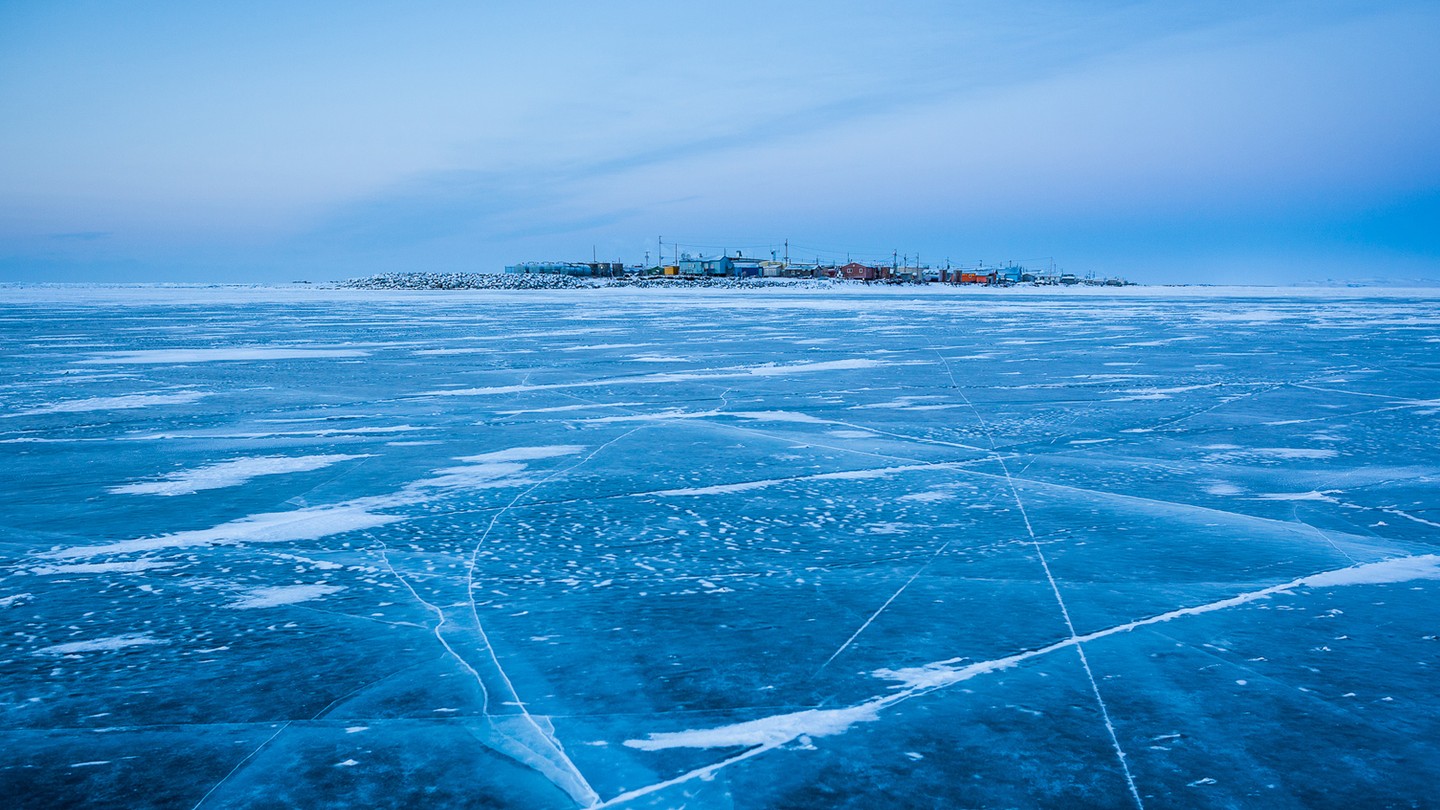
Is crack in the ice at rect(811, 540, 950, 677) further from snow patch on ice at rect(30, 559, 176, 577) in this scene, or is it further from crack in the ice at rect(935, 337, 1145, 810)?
snow patch on ice at rect(30, 559, 176, 577)

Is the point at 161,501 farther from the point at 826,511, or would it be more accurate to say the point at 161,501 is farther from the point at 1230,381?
the point at 1230,381

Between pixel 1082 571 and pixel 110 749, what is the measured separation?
133 inches

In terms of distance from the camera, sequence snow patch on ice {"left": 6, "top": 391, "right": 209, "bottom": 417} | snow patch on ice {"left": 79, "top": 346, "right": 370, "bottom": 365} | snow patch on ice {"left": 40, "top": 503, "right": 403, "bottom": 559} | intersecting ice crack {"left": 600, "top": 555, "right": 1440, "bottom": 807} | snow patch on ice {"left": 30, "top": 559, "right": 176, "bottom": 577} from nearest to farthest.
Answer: intersecting ice crack {"left": 600, "top": 555, "right": 1440, "bottom": 807} → snow patch on ice {"left": 30, "top": 559, "right": 176, "bottom": 577} → snow patch on ice {"left": 40, "top": 503, "right": 403, "bottom": 559} → snow patch on ice {"left": 6, "top": 391, "right": 209, "bottom": 417} → snow patch on ice {"left": 79, "top": 346, "right": 370, "bottom": 365}

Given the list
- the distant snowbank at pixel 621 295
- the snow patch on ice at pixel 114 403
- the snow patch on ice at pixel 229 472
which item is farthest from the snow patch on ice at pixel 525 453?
Result: the distant snowbank at pixel 621 295

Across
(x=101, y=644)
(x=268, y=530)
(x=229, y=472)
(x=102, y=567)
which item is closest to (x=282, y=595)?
(x=101, y=644)

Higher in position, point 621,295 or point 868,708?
point 621,295

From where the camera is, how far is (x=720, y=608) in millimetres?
3535

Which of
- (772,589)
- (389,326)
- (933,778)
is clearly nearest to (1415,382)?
(772,589)

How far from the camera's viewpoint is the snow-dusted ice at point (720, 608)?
2.43 meters

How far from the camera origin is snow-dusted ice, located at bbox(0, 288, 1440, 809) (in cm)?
243

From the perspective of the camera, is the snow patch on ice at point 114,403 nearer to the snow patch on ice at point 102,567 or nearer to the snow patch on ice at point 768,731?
the snow patch on ice at point 102,567

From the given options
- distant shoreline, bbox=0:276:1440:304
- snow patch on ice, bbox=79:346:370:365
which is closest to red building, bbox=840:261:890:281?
distant shoreline, bbox=0:276:1440:304

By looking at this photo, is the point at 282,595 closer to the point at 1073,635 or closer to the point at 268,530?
the point at 268,530

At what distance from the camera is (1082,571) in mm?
3975
